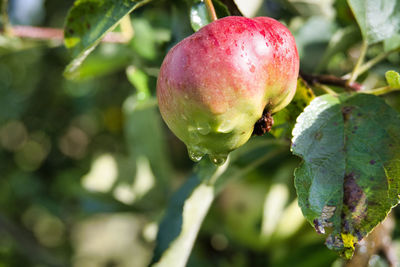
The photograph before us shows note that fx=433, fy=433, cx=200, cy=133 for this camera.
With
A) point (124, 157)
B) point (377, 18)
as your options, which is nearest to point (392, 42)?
point (377, 18)

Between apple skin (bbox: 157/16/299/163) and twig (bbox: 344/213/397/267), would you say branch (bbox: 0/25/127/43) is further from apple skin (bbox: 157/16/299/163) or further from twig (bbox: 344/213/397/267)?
twig (bbox: 344/213/397/267)

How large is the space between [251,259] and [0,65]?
4.96ft

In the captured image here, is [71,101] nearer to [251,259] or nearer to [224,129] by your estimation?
[251,259]

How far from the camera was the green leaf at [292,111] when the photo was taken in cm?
60

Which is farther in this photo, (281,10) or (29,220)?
(29,220)

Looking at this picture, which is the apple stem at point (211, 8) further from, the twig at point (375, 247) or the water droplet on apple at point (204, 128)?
the twig at point (375, 247)

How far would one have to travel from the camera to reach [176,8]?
788 millimetres

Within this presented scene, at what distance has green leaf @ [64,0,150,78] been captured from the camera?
0.60 m

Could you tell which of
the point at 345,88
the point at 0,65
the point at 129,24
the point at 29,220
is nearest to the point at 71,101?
the point at 0,65

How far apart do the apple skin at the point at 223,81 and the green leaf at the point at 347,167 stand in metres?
0.10

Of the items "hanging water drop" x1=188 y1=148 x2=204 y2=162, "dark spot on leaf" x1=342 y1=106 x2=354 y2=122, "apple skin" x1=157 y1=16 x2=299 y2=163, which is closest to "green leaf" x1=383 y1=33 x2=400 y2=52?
"dark spot on leaf" x1=342 y1=106 x2=354 y2=122

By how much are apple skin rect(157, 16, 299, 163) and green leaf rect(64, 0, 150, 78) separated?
144 millimetres

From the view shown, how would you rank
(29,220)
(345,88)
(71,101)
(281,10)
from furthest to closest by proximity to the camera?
(29,220) → (71,101) → (281,10) → (345,88)

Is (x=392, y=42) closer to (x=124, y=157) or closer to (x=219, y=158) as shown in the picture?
(x=219, y=158)
